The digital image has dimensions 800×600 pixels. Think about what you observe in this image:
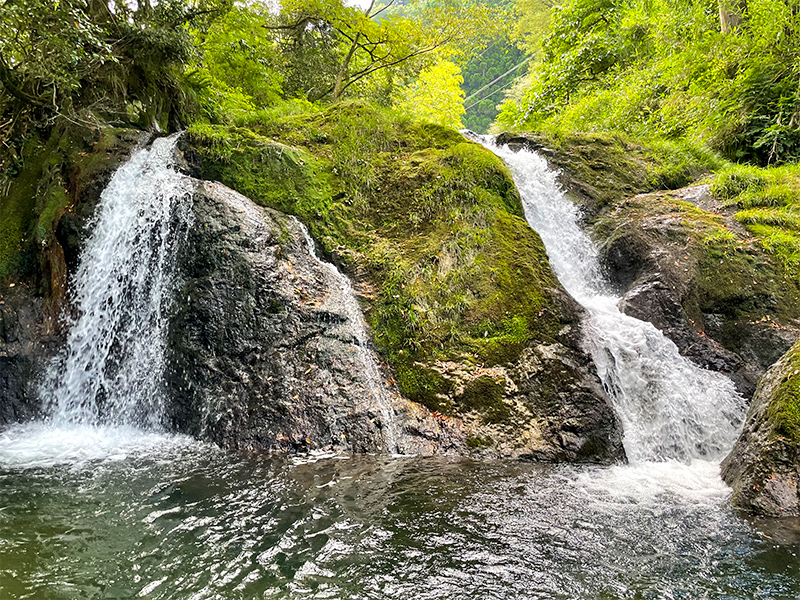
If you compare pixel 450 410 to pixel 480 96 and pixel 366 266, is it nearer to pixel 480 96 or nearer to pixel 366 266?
pixel 366 266

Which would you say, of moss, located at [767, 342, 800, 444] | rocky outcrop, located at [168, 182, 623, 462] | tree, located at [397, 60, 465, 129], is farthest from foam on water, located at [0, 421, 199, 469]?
tree, located at [397, 60, 465, 129]

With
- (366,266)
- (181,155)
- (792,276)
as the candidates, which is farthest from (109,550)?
(792,276)

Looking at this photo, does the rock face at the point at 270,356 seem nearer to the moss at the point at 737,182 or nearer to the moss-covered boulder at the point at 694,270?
the moss-covered boulder at the point at 694,270

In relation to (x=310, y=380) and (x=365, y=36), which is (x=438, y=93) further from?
(x=310, y=380)

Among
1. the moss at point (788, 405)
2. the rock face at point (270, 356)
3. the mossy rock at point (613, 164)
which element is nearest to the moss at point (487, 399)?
the rock face at point (270, 356)

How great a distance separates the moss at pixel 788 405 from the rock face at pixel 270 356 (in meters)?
3.09

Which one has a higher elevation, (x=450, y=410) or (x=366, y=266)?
(x=366, y=266)

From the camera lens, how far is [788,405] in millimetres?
4211

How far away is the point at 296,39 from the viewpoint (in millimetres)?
13352

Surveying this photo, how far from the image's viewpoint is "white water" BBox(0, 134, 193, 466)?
5723 millimetres

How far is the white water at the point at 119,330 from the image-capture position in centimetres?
572

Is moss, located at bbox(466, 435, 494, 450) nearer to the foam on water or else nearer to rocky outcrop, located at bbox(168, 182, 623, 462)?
rocky outcrop, located at bbox(168, 182, 623, 462)

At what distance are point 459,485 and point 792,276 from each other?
6.52 meters

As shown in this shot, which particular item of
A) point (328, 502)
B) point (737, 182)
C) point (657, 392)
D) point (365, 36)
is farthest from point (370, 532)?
point (365, 36)
